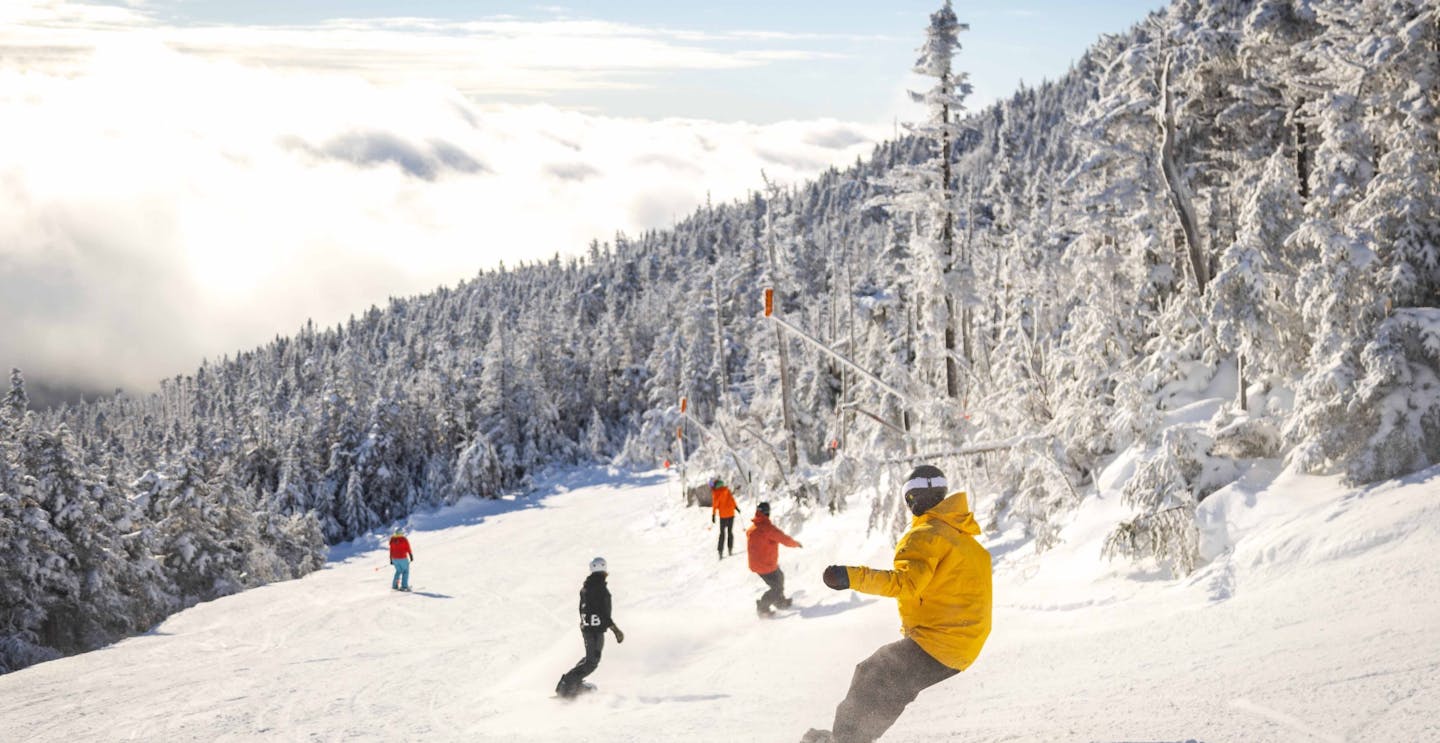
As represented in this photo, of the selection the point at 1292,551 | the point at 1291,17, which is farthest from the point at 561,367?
the point at 1292,551

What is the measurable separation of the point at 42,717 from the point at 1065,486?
45.6ft

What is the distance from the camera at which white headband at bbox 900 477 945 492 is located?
186 inches

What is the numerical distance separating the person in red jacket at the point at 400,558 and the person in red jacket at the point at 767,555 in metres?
10.3

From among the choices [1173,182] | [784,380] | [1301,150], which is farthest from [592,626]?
[784,380]

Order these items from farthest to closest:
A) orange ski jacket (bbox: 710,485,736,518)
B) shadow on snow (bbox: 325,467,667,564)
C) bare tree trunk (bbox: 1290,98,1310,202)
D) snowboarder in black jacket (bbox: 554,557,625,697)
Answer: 1. shadow on snow (bbox: 325,467,667,564)
2. orange ski jacket (bbox: 710,485,736,518)
3. bare tree trunk (bbox: 1290,98,1310,202)
4. snowboarder in black jacket (bbox: 554,557,625,697)

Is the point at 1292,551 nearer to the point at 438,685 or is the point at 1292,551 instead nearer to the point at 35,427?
the point at 438,685

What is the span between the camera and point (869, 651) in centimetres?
957

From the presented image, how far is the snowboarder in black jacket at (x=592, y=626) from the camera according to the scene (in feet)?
32.3

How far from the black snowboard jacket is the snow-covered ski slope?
76cm

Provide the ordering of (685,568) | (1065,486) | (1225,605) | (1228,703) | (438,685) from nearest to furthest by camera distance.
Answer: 1. (1228,703)
2. (1225,605)
3. (438,685)
4. (1065,486)
5. (685,568)

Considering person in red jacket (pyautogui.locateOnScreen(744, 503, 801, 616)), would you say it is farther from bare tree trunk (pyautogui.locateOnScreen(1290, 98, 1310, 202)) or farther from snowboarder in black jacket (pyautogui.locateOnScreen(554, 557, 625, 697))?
bare tree trunk (pyautogui.locateOnScreen(1290, 98, 1310, 202))

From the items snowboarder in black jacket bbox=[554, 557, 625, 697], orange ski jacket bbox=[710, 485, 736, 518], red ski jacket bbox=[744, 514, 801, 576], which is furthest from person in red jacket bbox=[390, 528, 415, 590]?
snowboarder in black jacket bbox=[554, 557, 625, 697]

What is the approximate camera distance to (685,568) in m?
21.2

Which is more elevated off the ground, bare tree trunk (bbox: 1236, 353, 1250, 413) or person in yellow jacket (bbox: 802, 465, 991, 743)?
bare tree trunk (bbox: 1236, 353, 1250, 413)
